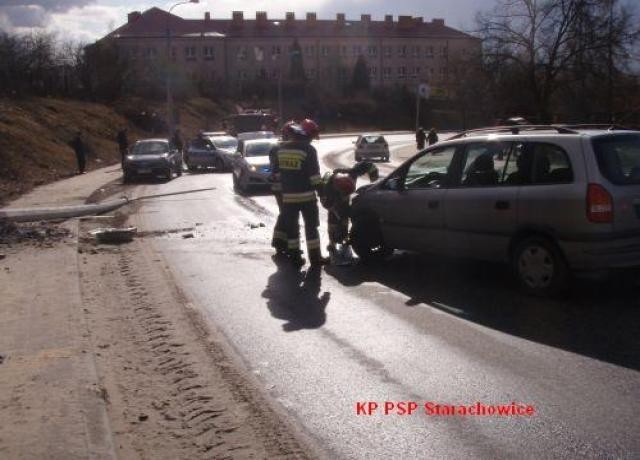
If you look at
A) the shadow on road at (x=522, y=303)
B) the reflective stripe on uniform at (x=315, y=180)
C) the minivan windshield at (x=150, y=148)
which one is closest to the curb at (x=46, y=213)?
the reflective stripe on uniform at (x=315, y=180)

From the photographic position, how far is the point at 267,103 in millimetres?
95688

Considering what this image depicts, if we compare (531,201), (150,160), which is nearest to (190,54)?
(150,160)

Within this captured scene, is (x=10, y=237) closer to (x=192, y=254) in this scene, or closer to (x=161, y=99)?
(x=192, y=254)

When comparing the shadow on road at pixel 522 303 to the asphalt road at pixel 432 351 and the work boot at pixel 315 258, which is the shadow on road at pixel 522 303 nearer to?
the asphalt road at pixel 432 351

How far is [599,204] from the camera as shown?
23.5 ft

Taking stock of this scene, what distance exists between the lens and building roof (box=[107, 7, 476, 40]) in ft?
339

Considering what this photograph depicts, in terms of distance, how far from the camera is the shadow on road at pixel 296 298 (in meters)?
7.47

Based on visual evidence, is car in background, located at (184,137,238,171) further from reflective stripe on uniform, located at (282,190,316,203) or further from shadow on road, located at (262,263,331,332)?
shadow on road, located at (262,263,331,332)

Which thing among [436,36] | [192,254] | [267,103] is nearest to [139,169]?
[192,254]

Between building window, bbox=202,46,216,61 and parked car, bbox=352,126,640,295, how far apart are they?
9894 cm

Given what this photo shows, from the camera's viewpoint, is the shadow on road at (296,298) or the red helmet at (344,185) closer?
the shadow on road at (296,298)

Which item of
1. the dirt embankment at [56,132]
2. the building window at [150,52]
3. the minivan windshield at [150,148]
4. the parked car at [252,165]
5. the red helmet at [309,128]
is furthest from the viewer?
the building window at [150,52]

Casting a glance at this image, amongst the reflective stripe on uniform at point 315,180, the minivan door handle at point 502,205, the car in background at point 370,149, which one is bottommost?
the car in background at point 370,149

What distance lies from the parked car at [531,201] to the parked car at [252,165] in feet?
40.6
